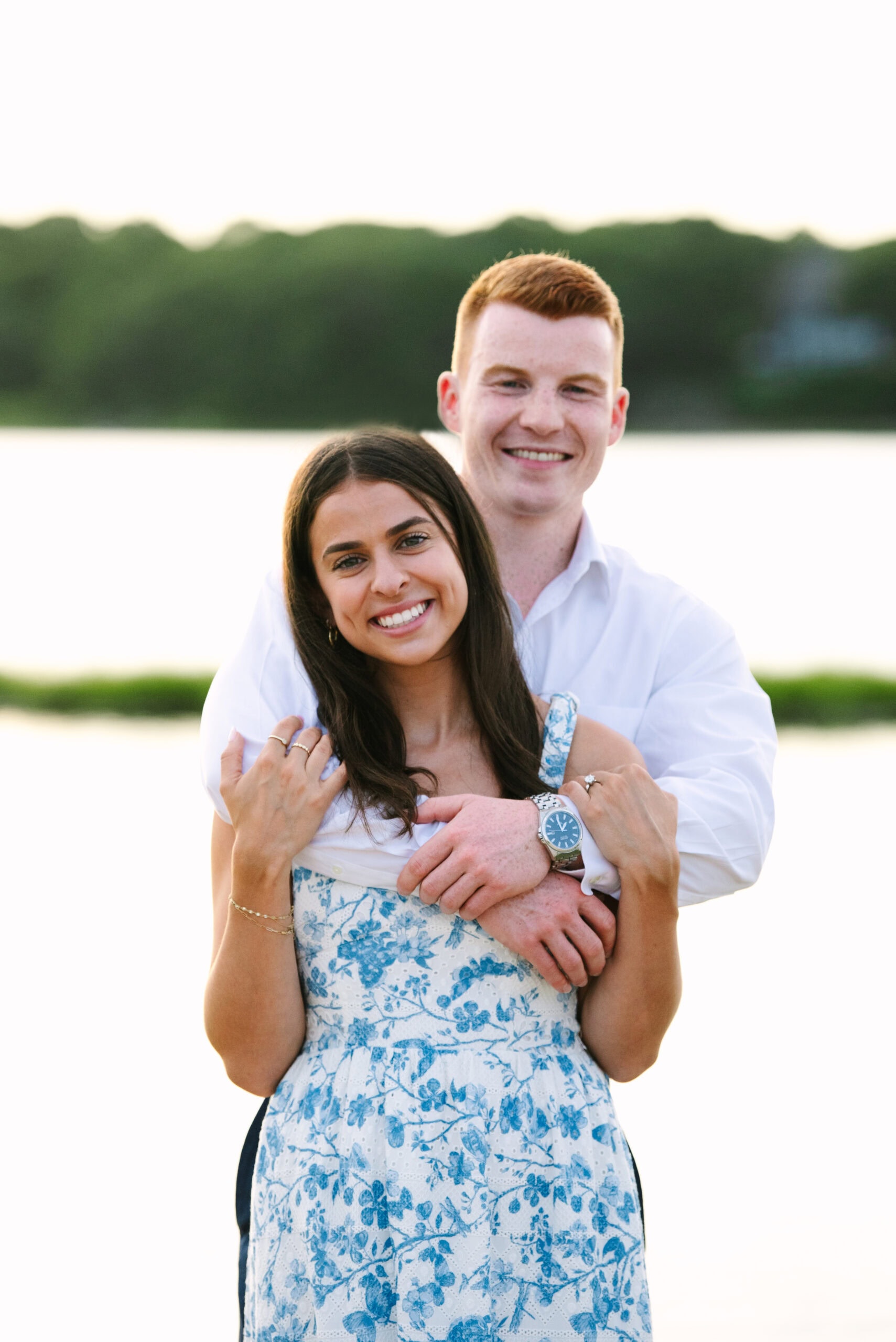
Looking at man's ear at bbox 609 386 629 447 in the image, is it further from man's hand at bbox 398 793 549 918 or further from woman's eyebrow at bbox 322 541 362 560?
man's hand at bbox 398 793 549 918

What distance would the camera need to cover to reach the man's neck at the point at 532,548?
214 centimetres

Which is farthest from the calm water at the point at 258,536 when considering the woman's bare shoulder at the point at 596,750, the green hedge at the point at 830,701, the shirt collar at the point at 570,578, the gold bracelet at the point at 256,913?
the gold bracelet at the point at 256,913

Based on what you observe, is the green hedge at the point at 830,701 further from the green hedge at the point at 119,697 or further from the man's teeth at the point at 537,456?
the man's teeth at the point at 537,456

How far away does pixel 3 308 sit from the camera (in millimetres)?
32469

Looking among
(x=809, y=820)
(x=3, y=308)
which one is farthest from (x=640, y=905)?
(x=3, y=308)

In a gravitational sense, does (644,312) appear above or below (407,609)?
above

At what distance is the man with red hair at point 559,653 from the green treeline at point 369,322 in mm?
26110

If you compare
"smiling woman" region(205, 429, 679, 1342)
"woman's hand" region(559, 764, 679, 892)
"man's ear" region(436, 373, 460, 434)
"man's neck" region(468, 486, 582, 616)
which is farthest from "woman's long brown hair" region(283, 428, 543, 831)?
"man's ear" region(436, 373, 460, 434)

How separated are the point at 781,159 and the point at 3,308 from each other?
16896 millimetres

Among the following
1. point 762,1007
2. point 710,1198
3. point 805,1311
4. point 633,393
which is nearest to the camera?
point 805,1311

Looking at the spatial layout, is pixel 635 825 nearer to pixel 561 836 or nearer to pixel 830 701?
pixel 561 836

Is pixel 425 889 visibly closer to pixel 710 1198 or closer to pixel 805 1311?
pixel 805 1311

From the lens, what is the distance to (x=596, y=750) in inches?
70.6

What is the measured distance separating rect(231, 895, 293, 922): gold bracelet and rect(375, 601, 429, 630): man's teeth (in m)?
0.35
